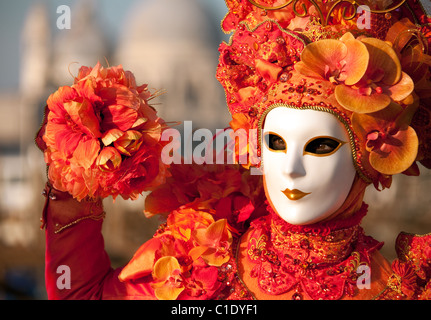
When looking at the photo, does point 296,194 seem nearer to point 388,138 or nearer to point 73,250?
point 388,138

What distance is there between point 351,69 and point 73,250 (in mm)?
1394

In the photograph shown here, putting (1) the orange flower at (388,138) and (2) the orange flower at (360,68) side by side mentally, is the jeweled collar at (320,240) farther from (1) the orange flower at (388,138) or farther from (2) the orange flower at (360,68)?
(2) the orange flower at (360,68)

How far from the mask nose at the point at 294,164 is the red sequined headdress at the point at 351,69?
18 centimetres

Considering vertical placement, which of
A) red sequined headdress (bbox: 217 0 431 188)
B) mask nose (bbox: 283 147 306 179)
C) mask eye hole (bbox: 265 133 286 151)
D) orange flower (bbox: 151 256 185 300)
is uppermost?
red sequined headdress (bbox: 217 0 431 188)

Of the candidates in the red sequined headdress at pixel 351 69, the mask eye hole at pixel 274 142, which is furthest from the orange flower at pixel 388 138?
the mask eye hole at pixel 274 142

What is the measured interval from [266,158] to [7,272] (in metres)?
12.0

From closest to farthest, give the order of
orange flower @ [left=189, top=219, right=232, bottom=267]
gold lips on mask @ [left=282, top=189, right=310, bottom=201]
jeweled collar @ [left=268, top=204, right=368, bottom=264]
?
gold lips on mask @ [left=282, top=189, right=310, bottom=201] → jeweled collar @ [left=268, top=204, right=368, bottom=264] → orange flower @ [left=189, top=219, right=232, bottom=267]

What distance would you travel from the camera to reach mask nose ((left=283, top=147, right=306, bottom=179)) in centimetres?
254

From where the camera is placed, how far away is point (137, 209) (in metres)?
15.2

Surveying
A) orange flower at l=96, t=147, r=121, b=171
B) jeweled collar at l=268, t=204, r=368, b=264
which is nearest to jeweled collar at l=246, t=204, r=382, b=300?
jeweled collar at l=268, t=204, r=368, b=264

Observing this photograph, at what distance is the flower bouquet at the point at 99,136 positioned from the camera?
→ 2.57m

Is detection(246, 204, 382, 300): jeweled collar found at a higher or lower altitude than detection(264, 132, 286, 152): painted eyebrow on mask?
lower

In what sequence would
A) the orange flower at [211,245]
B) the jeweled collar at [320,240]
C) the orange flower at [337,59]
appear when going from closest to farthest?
the orange flower at [337,59], the jeweled collar at [320,240], the orange flower at [211,245]

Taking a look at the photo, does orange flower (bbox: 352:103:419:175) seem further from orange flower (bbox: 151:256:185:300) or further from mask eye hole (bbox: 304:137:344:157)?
orange flower (bbox: 151:256:185:300)
